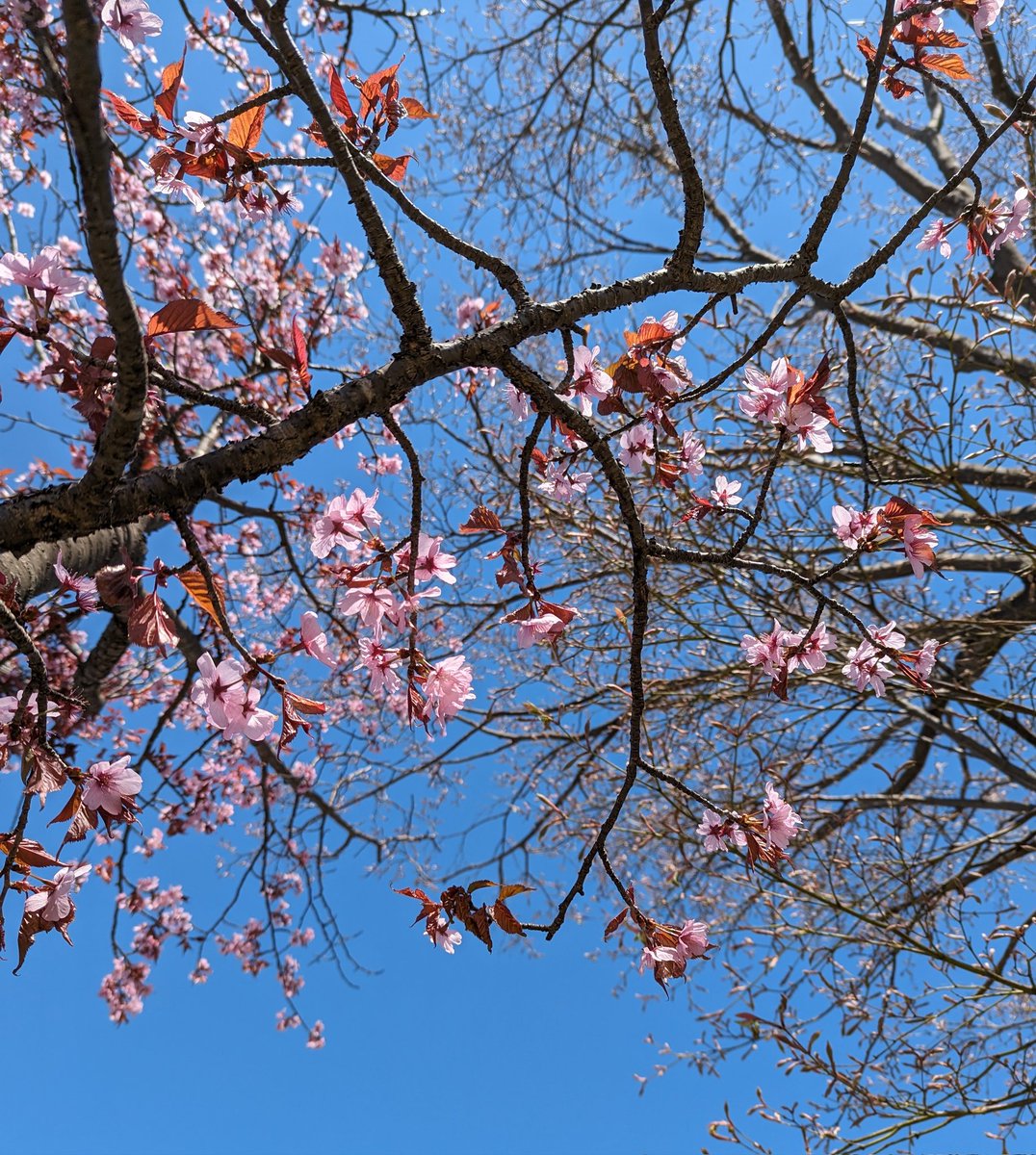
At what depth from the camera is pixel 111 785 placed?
123 cm

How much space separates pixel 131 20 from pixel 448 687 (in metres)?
1.37

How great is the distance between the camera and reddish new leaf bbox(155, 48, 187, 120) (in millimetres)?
1180

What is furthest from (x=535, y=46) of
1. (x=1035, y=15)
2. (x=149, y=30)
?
(x=149, y=30)

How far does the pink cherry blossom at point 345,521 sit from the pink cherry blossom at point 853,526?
96 centimetres

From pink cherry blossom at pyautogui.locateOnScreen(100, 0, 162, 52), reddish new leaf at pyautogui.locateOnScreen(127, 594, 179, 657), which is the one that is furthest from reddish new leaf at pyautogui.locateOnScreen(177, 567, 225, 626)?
pink cherry blossom at pyautogui.locateOnScreen(100, 0, 162, 52)

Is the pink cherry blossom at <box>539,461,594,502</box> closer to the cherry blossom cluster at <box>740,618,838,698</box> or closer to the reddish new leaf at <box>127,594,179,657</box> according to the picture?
the cherry blossom cluster at <box>740,618,838,698</box>

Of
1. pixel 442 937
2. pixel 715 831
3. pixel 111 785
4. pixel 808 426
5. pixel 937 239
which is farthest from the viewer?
pixel 937 239

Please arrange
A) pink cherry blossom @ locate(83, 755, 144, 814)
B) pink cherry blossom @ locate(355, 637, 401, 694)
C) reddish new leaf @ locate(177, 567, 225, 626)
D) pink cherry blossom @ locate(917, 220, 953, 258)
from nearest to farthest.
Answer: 1. reddish new leaf @ locate(177, 567, 225, 626)
2. pink cherry blossom @ locate(83, 755, 144, 814)
3. pink cherry blossom @ locate(355, 637, 401, 694)
4. pink cherry blossom @ locate(917, 220, 953, 258)

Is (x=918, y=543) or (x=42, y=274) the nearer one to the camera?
(x=42, y=274)

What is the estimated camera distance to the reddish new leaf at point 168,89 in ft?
3.87

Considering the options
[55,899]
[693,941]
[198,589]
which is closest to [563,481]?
[198,589]

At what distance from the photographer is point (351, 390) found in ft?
3.67

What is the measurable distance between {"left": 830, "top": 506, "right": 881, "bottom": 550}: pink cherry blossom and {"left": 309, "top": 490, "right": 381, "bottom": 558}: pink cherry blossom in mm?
956

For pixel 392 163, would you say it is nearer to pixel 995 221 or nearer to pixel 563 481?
pixel 563 481
